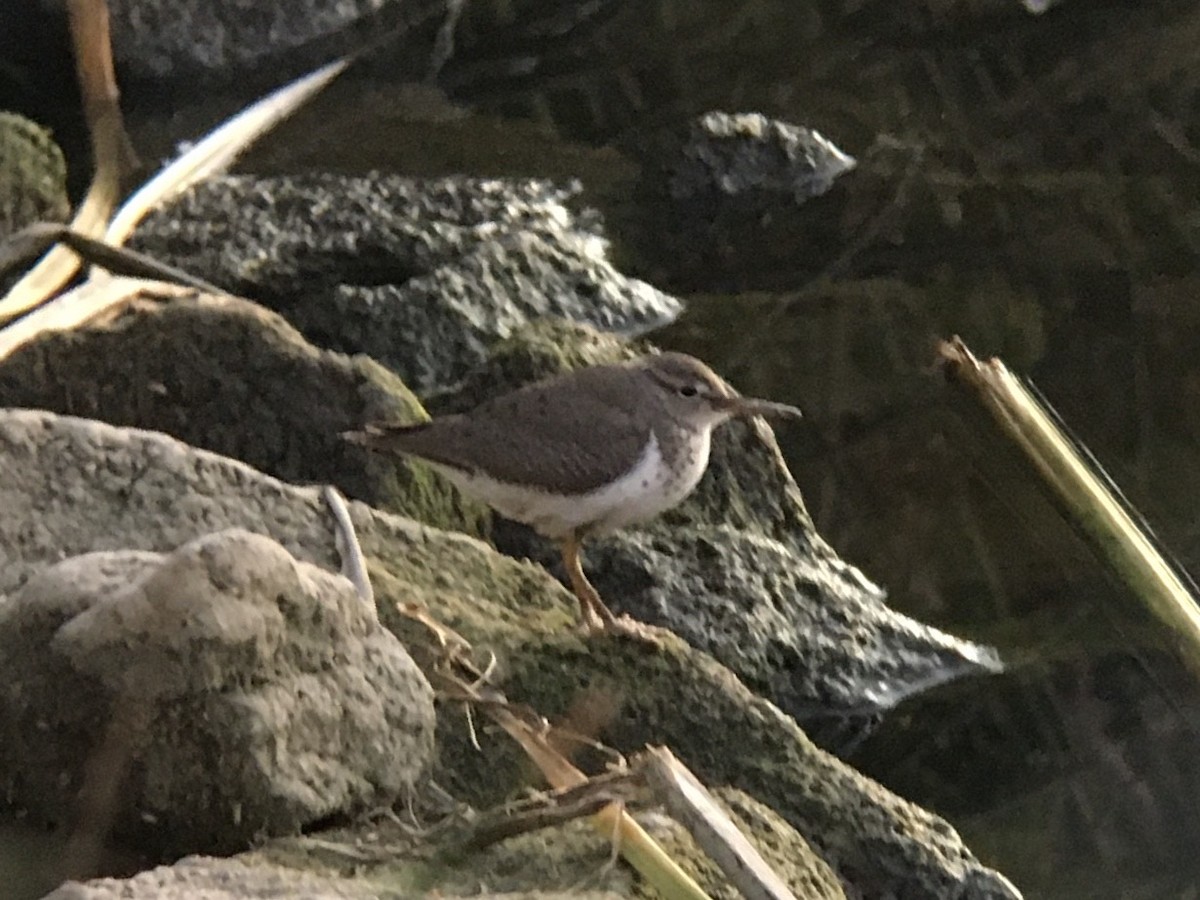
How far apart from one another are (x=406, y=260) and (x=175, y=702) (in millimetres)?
4007

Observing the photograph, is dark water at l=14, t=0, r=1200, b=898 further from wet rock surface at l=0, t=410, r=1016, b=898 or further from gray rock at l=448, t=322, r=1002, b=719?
wet rock surface at l=0, t=410, r=1016, b=898

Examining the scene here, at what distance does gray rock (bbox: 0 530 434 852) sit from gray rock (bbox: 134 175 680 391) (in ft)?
10.0

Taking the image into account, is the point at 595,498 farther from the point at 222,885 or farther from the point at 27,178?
the point at 27,178

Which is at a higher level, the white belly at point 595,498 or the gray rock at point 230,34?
the gray rock at point 230,34

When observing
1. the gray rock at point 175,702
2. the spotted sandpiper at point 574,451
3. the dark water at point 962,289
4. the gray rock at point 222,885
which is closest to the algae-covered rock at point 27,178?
the dark water at point 962,289

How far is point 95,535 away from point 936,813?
2.30 m

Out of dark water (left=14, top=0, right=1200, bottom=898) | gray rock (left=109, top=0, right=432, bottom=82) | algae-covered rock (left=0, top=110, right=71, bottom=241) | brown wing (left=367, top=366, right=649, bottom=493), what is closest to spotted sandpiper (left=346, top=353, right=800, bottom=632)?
brown wing (left=367, top=366, right=649, bottom=493)

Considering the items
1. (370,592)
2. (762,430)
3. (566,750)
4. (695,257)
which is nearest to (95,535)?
(370,592)

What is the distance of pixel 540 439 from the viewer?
4105 millimetres

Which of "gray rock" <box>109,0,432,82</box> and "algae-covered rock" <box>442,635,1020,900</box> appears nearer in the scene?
"algae-covered rock" <box>442,635,1020,900</box>

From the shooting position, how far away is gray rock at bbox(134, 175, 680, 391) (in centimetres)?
582

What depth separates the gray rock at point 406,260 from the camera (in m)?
5.82

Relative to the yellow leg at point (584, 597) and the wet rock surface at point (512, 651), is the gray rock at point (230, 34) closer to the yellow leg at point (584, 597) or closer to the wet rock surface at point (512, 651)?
the yellow leg at point (584, 597)

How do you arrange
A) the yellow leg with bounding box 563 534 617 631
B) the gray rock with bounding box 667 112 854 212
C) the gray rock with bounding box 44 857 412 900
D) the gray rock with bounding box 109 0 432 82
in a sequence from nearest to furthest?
the gray rock with bounding box 44 857 412 900
the yellow leg with bounding box 563 534 617 631
the gray rock with bounding box 667 112 854 212
the gray rock with bounding box 109 0 432 82
